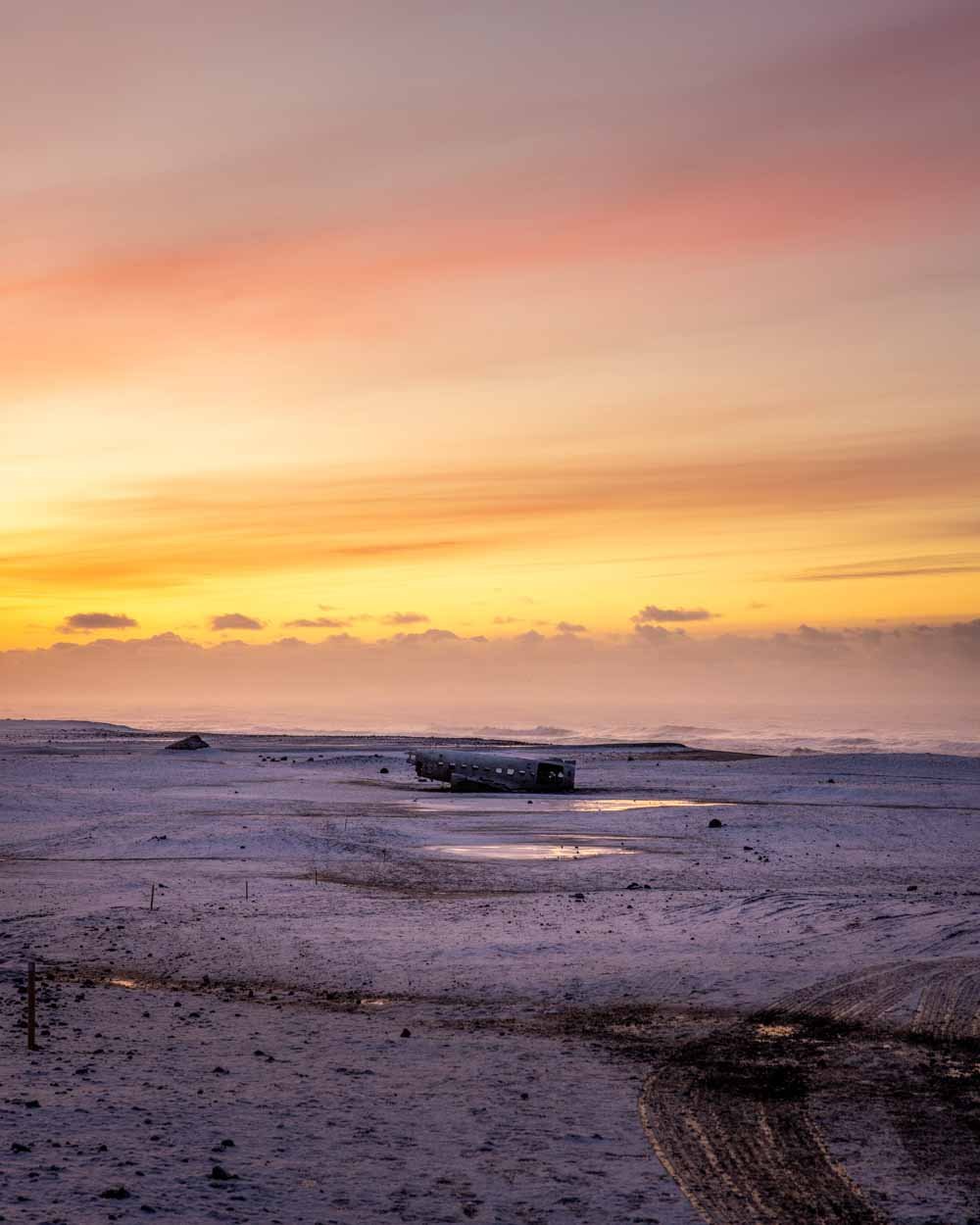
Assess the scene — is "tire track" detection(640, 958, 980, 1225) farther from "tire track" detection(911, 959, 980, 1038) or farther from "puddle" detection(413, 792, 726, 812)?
"puddle" detection(413, 792, 726, 812)

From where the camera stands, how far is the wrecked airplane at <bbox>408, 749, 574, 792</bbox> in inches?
2307

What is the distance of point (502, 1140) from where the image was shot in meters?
12.2

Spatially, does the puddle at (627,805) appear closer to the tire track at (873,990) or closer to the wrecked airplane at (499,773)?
the wrecked airplane at (499,773)

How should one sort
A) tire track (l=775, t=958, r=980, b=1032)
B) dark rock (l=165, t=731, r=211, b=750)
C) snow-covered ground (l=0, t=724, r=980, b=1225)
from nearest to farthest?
snow-covered ground (l=0, t=724, r=980, b=1225) → tire track (l=775, t=958, r=980, b=1032) → dark rock (l=165, t=731, r=211, b=750)

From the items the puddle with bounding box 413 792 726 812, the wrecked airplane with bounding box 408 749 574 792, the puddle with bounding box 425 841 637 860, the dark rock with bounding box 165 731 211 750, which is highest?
the dark rock with bounding box 165 731 211 750

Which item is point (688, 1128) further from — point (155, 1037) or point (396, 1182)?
point (155, 1037)

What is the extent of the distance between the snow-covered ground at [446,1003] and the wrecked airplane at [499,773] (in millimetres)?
15792

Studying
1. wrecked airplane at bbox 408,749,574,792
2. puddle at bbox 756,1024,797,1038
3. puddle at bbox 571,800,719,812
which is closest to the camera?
puddle at bbox 756,1024,797,1038

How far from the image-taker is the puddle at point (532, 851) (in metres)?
35.2

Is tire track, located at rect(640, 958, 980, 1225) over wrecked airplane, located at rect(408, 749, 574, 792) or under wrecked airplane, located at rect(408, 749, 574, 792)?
under

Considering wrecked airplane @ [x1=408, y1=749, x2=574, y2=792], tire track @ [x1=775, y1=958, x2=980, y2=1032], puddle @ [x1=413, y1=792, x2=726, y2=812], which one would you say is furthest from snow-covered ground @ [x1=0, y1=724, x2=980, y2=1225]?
wrecked airplane @ [x1=408, y1=749, x2=574, y2=792]

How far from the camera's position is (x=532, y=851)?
120ft

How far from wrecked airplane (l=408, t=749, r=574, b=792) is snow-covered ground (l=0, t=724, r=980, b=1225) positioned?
622 inches

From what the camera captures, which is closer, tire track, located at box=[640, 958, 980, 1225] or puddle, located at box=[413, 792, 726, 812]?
tire track, located at box=[640, 958, 980, 1225]
